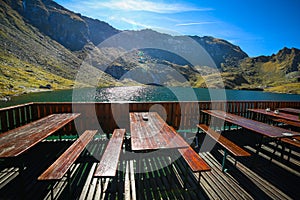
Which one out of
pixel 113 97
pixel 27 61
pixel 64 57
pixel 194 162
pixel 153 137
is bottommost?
pixel 113 97

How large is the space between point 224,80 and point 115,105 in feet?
549

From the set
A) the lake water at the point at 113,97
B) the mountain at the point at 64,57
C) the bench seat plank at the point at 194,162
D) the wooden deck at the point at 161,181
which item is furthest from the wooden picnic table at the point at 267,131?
the mountain at the point at 64,57

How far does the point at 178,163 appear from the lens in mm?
4855

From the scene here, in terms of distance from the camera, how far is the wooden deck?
11.5 ft

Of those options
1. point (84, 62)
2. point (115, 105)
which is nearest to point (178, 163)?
point (115, 105)

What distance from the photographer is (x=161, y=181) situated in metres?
4.00

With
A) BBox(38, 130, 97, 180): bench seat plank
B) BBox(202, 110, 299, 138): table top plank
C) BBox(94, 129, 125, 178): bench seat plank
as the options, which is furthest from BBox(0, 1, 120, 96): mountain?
BBox(202, 110, 299, 138): table top plank

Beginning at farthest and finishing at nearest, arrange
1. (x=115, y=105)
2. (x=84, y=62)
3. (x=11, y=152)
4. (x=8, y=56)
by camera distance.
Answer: (x=84, y=62), (x=8, y=56), (x=115, y=105), (x=11, y=152)

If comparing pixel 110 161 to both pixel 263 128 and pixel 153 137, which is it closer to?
pixel 153 137

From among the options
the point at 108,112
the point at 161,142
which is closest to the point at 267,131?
the point at 161,142

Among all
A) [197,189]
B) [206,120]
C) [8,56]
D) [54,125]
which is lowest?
[197,189]

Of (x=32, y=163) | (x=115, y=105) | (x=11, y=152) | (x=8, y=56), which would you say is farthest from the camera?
(x=8, y=56)

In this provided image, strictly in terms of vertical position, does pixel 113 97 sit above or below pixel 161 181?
below

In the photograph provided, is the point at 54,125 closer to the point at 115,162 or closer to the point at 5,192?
the point at 5,192
